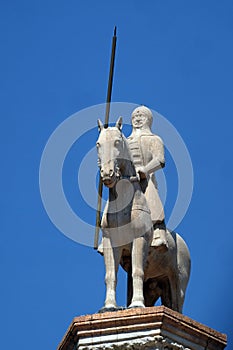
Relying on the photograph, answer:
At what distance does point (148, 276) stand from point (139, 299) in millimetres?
1478

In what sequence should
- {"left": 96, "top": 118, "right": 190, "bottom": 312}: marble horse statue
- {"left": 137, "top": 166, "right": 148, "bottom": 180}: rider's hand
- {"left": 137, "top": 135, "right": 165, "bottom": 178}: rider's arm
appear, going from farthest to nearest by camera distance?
{"left": 137, "top": 135, "right": 165, "bottom": 178}: rider's arm
{"left": 137, "top": 166, "right": 148, "bottom": 180}: rider's hand
{"left": 96, "top": 118, "right": 190, "bottom": 312}: marble horse statue

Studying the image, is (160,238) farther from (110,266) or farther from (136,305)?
(136,305)

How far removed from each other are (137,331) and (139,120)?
491 centimetres

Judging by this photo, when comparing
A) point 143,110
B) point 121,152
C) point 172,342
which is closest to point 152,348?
point 172,342

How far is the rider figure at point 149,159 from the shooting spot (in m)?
24.5

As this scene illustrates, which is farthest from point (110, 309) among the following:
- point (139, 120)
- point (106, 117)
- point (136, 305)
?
point (139, 120)

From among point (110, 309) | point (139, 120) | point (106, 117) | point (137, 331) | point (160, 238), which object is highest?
point (139, 120)

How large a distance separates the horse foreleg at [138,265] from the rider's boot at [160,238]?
22.0 inches

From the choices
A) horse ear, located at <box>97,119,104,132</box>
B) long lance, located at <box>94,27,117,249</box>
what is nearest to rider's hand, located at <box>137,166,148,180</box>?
long lance, located at <box>94,27,117,249</box>

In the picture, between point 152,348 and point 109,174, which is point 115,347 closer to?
point 152,348

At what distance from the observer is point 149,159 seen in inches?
987

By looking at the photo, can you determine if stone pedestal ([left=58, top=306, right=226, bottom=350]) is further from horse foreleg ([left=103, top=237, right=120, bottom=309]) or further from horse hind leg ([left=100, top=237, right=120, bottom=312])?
horse foreleg ([left=103, top=237, right=120, bottom=309])

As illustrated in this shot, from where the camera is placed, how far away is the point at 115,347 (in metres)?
22.6

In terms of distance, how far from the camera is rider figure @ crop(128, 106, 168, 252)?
963 inches
